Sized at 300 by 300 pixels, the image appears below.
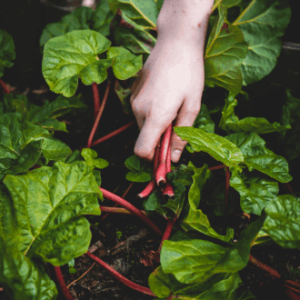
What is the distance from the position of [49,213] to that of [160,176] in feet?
1.43

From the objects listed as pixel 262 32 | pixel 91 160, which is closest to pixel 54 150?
pixel 91 160

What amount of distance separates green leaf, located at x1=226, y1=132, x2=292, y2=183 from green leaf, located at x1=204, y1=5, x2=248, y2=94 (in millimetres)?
280

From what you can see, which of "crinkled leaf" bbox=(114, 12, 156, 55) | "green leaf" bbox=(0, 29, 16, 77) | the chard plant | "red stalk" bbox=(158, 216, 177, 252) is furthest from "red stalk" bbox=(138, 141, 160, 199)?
"green leaf" bbox=(0, 29, 16, 77)

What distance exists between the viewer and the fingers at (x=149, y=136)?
3.26 feet

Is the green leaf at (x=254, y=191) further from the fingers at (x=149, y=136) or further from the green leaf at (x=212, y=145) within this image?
the fingers at (x=149, y=136)

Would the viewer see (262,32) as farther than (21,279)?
Yes

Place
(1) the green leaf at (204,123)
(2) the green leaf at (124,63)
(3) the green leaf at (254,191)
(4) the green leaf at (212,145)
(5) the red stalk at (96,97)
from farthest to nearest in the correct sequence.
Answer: (5) the red stalk at (96,97) → (1) the green leaf at (204,123) → (2) the green leaf at (124,63) → (3) the green leaf at (254,191) → (4) the green leaf at (212,145)

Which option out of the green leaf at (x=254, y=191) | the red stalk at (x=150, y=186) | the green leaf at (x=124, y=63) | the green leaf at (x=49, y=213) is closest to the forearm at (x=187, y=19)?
the green leaf at (x=124, y=63)

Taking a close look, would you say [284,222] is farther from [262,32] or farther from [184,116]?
[262,32]

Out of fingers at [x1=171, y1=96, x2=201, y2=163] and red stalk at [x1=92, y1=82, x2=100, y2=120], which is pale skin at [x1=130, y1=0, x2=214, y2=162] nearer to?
fingers at [x1=171, y1=96, x2=201, y2=163]

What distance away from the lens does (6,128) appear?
99 cm

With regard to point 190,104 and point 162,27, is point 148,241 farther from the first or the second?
point 162,27

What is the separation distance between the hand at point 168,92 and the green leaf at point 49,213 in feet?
1.10

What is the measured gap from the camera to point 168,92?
0.99 meters
